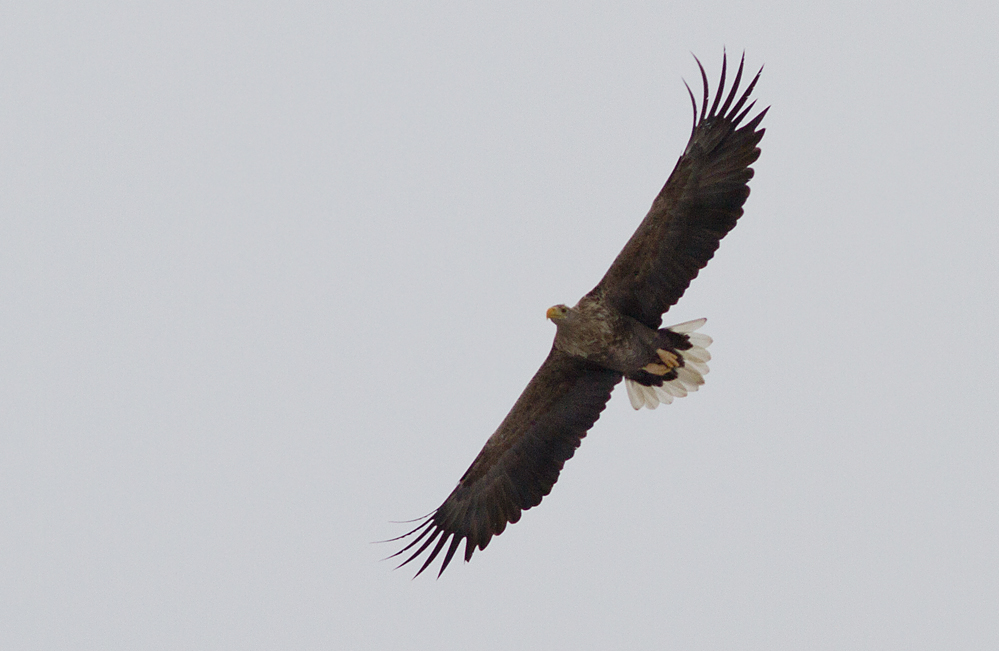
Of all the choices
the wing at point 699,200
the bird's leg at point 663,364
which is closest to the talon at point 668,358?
the bird's leg at point 663,364

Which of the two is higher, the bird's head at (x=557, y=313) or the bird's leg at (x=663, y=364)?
the bird's head at (x=557, y=313)

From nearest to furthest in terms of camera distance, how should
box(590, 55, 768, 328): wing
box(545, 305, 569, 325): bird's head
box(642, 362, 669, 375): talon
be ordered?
1. box(590, 55, 768, 328): wing
2. box(545, 305, 569, 325): bird's head
3. box(642, 362, 669, 375): talon

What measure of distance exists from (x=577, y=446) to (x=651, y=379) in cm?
92

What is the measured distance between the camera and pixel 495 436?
1072 cm

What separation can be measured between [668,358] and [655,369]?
195 millimetres

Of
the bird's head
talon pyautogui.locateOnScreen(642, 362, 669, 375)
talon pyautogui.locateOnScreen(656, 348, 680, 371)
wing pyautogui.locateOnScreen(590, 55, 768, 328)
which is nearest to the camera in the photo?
wing pyautogui.locateOnScreen(590, 55, 768, 328)

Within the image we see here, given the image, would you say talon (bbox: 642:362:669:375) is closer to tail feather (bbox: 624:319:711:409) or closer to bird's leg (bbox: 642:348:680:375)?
bird's leg (bbox: 642:348:680:375)

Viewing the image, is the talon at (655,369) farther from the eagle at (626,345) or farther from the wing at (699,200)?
the wing at (699,200)

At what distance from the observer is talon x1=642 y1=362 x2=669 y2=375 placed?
10438 millimetres

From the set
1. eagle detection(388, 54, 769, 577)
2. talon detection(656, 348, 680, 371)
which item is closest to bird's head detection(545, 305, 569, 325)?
eagle detection(388, 54, 769, 577)

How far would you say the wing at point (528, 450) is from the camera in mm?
10570

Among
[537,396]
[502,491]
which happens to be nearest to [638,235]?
[537,396]

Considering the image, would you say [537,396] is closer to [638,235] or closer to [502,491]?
[502,491]

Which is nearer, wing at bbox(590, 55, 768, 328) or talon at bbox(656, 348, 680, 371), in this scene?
wing at bbox(590, 55, 768, 328)
